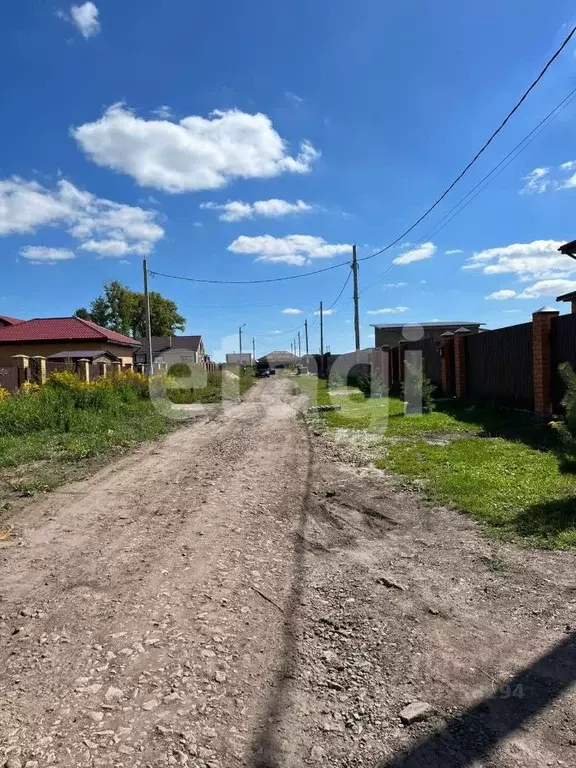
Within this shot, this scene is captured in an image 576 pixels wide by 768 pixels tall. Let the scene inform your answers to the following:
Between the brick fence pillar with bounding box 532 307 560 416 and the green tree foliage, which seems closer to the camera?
the brick fence pillar with bounding box 532 307 560 416

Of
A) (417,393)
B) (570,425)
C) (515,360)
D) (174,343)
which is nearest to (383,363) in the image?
(417,393)

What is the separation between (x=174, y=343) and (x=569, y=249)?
53393 mm

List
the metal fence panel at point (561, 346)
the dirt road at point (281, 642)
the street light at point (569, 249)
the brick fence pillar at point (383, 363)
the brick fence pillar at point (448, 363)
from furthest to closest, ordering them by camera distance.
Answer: the brick fence pillar at point (383, 363)
the brick fence pillar at point (448, 363)
the street light at point (569, 249)
the metal fence panel at point (561, 346)
the dirt road at point (281, 642)

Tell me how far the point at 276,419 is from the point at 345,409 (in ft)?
6.98

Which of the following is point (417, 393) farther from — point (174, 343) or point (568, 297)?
point (174, 343)

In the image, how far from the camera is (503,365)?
1127 cm

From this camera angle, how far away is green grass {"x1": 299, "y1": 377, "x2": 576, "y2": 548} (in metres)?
4.34

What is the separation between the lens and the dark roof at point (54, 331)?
2959 centimetres

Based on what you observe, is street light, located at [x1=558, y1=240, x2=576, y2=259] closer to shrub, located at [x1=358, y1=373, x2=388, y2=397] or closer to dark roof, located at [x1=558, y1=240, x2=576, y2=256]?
dark roof, located at [x1=558, y1=240, x2=576, y2=256]

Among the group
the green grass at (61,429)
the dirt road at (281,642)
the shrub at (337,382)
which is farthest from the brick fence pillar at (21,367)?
the shrub at (337,382)

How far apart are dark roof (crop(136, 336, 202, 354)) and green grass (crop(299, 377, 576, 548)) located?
49.3 m

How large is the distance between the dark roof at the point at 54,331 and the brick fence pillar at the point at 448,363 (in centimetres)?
2108

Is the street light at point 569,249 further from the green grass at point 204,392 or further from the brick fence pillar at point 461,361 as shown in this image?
the green grass at point 204,392

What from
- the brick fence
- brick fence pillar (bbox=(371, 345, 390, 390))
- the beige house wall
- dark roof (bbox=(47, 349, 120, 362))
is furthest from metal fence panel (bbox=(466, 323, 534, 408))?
the beige house wall
